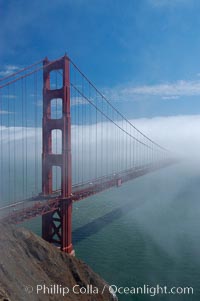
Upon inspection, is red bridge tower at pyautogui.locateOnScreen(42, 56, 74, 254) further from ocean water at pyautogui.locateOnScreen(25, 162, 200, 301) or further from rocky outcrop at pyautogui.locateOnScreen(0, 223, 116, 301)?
rocky outcrop at pyautogui.locateOnScreen(0, 223, 116, 301)

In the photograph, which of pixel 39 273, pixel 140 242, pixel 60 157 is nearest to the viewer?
pixel 39 273

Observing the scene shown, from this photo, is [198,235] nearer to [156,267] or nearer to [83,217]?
[156,267]

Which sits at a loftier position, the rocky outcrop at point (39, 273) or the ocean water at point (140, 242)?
the rocky outcrop at point (39, 273)

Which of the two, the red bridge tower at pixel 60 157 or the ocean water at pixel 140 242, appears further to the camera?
the red bridge tower at pixel 60 157

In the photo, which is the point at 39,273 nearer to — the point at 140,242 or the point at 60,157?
the point at 60,157

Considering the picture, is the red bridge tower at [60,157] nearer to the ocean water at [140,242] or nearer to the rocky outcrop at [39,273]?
the ocean water at [140,242]

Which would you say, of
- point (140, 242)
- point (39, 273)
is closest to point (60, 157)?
point (39, 273)

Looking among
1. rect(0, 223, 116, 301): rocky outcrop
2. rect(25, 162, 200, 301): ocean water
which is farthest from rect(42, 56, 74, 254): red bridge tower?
rect(0, 223, 116, 301): rocky outcrop

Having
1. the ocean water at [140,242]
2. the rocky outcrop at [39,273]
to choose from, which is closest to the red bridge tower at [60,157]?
the ocean water at [140,242]

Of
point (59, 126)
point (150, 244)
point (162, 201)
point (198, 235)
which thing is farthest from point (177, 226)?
point (59, 126)
